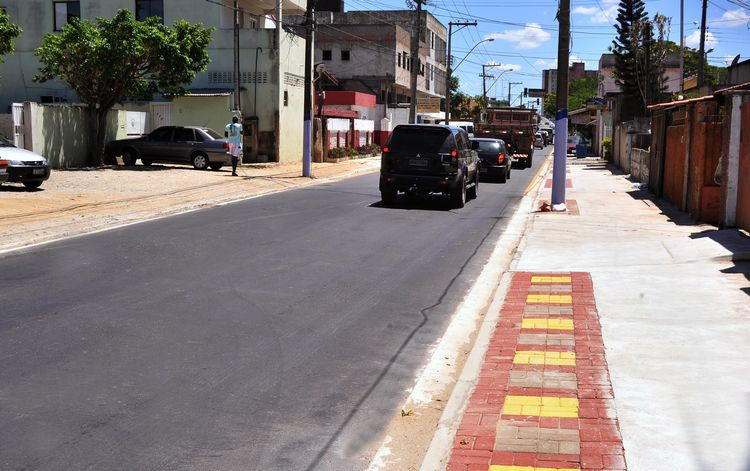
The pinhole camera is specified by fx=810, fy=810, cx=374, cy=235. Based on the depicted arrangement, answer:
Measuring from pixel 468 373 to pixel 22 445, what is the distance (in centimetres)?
329

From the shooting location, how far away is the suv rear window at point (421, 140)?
60.4ft

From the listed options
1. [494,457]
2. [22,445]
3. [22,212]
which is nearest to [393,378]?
[494,457]

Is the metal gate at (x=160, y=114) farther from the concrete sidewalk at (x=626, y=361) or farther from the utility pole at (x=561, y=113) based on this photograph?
the concrete sidewalk at (x=626, y=361)

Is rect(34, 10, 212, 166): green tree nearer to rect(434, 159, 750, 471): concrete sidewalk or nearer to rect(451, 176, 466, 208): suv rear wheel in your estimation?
rect(451, 176, 466, 208): suv rear wheel

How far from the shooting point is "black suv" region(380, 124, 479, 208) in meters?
18.3

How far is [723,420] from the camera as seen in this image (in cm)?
517

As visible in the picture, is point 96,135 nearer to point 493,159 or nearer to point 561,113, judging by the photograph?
point 493,159

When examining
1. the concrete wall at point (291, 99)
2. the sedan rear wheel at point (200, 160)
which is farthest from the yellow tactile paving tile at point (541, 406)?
the concrete wall at point (291, 99)

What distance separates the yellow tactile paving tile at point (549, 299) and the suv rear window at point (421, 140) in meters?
9.39

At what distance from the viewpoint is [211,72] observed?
1501 inches

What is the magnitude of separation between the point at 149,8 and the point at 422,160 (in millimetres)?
24501

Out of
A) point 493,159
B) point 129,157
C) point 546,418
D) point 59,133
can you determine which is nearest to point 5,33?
point 59,133

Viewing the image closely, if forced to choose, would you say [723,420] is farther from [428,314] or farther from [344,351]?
[428,314]

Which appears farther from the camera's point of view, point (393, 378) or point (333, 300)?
point (333, 300)
